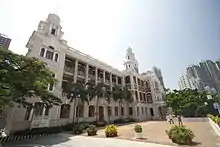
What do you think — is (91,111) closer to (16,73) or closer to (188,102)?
(16,73)

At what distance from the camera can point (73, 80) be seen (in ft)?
82.5

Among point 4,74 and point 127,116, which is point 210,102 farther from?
point 4,74

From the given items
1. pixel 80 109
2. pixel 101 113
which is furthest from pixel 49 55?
pixel 101 113

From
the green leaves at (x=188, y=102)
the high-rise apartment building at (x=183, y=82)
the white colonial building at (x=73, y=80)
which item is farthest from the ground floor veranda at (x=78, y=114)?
the high-rise apartment building at (x=183, y=82)

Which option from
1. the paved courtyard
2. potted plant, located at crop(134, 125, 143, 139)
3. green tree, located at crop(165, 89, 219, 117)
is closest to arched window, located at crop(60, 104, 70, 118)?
the paved courtyard

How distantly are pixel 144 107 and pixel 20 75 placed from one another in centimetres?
3395

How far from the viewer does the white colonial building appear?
59.0 feet

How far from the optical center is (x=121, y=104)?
33219 millimetres

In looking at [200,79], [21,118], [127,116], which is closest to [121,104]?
[127,116]

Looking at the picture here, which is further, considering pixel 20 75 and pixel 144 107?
pixel 144 107

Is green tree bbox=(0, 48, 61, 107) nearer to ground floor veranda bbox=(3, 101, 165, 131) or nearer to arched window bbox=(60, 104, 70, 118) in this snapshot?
ground floor veranda bbox=(3, 101, 165, 131)

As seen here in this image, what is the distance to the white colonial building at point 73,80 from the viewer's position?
18.0m

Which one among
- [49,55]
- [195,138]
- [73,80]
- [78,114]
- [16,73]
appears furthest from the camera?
[73,80]

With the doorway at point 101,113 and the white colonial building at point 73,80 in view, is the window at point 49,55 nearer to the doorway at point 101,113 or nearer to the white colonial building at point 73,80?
the white colonial building at point 73,80
